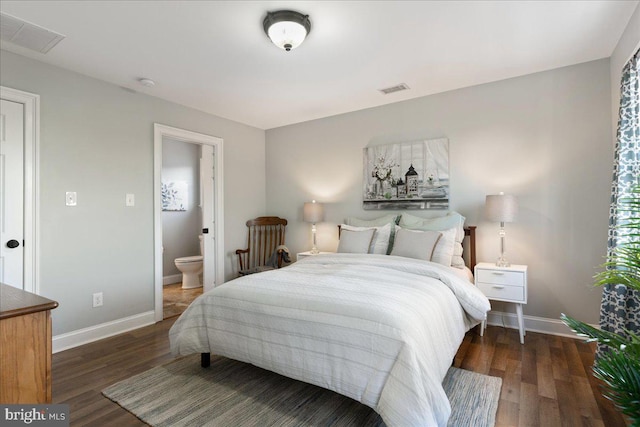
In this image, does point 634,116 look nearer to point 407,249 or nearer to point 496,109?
point 496,109

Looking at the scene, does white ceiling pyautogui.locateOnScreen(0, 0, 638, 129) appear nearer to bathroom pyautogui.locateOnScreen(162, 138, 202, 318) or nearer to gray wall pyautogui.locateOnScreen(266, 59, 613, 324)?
gray wall pyautogui.locateOnScreen(266, 59, 613, 324)

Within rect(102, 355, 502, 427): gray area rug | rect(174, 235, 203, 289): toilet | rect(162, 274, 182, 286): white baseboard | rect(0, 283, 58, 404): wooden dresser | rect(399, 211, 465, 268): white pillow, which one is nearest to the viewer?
rect(0, 283, 58, 404): wooden dresser

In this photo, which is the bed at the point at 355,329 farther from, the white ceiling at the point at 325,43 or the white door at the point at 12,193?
the white ceiling at the point at 325,43

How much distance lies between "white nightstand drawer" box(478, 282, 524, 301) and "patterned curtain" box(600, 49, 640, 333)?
599 mm

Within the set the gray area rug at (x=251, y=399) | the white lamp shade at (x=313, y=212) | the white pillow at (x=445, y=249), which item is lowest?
the gray area rug at (x=251, y=399)

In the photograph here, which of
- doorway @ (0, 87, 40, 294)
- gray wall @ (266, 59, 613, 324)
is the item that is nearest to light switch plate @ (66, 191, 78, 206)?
doorway @ (0, 87, 40, 294)

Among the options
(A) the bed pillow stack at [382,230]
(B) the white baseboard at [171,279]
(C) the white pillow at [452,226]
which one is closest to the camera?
(C) the white pillow at [452,226]

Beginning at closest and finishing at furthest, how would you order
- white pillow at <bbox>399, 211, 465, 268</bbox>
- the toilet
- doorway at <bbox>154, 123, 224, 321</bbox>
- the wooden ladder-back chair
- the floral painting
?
white pillow at <bbox>399, 211, 465, 268</bbox> < the floral painting < doorway at <bbox>154, 123, 224, 321</bbox> < the wooden ladder-back chair < the toilet

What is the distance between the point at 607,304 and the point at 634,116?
1290mm

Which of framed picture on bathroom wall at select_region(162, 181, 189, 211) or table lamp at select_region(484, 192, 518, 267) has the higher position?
framed picture on bathroom wall at select_region(162, 181, 189, 211)

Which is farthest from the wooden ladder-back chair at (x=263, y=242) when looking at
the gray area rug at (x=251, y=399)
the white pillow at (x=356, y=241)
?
the gray area rug at (x=251, y=399)

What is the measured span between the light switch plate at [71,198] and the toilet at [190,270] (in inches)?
84.1

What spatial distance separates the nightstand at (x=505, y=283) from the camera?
111 inches

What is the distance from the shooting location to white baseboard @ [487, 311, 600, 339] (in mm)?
2965
